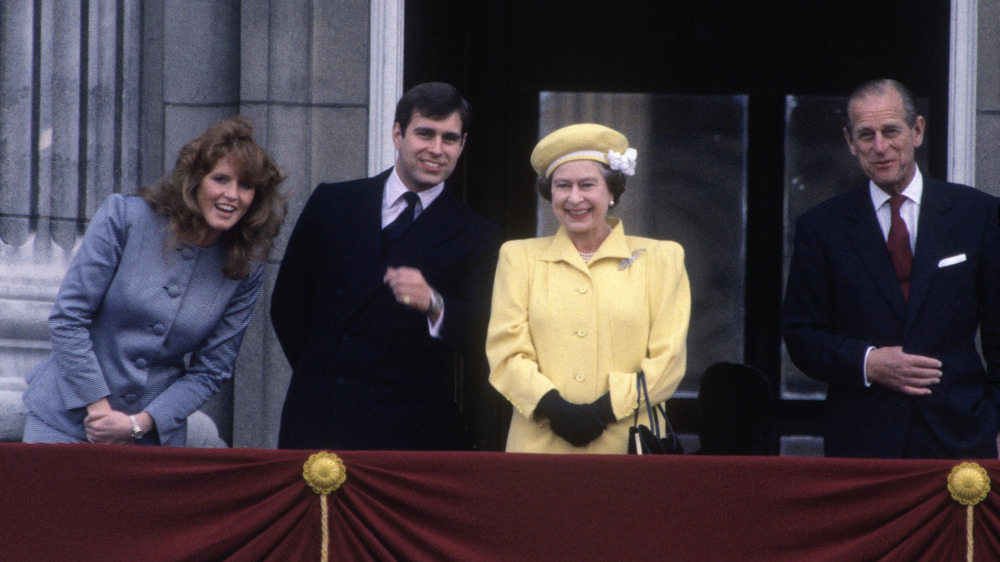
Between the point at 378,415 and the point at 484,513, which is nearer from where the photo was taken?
the point at 484,513

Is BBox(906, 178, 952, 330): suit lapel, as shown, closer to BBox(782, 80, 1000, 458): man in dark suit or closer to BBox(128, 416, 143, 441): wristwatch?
BBox(782, 80, 1000, 458): man in dark suit

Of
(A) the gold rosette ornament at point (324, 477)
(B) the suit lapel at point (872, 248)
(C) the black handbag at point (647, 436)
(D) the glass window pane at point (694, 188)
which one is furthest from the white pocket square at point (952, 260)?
(D) the glass window pane at point (694, 188)

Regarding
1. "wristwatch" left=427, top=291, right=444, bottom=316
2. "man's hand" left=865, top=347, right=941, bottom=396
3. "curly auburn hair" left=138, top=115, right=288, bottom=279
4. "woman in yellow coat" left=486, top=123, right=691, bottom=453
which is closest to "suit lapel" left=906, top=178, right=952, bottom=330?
"man's hand" left=865, top=347, right=941, bottom=396

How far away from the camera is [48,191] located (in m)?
5.93

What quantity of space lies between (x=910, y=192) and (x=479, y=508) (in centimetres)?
192

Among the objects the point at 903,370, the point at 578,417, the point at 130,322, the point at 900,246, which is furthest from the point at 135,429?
the point at 900,246

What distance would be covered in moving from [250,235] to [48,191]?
2279 mm

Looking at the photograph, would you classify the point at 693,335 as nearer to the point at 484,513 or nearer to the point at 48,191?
the point at 48,191

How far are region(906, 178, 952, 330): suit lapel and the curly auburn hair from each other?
7.04 ft

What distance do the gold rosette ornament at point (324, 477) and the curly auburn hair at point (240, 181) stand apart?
87cm

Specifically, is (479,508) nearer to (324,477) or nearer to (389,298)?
(324,477)

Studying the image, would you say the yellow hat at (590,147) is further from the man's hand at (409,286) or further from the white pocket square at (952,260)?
the white pocket square at (952,260)

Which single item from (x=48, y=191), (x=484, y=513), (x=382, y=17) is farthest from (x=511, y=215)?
(x=484, y=513)

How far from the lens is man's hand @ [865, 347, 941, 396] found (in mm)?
3994
